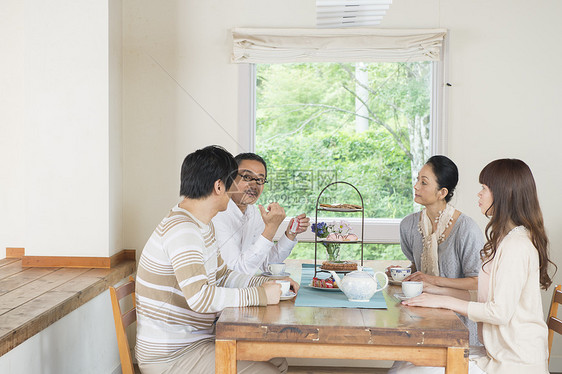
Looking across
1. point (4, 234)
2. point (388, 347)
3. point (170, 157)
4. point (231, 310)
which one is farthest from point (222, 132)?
point (388, 347)

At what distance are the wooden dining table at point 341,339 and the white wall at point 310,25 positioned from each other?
→ 1.80 m

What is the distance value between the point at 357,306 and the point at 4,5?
255 centimetres

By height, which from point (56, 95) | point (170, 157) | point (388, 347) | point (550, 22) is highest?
point (550, 22)

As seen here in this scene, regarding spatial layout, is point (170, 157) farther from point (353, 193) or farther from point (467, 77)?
point (467, 77)

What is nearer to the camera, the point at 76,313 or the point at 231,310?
the point at 231,310

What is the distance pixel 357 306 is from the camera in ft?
5.69

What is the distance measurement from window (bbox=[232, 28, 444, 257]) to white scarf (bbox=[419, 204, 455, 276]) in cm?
87

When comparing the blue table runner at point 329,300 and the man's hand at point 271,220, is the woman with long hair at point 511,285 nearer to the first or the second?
the blue table runner at point 329,300

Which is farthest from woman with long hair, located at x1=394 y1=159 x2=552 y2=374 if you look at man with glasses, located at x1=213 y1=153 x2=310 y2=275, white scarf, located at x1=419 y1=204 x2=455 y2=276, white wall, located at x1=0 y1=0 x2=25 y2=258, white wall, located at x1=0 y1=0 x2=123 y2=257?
white wall, located at x1=0 y1=0 x2=25 y2=258

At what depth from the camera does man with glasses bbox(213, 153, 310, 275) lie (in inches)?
87.2

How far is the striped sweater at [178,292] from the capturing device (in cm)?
165

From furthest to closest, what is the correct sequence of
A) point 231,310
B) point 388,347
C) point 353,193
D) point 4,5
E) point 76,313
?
point 353,193 < point 4,5 < point 76,313 < point 231,310 < point 388,347

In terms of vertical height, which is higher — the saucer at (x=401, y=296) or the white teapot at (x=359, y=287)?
the white teapot at (x=359, y=287)

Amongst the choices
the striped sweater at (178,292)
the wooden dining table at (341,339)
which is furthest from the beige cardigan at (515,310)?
the striped sweater at (178,292)
